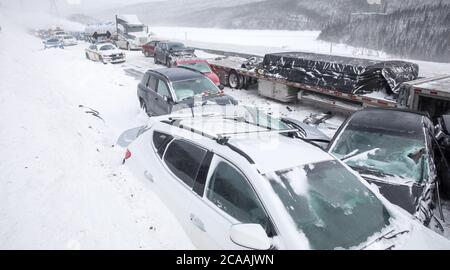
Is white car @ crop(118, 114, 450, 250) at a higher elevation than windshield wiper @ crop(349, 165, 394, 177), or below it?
higher

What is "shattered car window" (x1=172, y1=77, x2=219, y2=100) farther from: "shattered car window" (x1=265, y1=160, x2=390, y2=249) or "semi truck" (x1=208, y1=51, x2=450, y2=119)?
"shattered car window" (x1=265, y1=160, x2=390, y2=249)

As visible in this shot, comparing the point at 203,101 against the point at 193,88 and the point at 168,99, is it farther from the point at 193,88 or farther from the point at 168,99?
the point at 168,99

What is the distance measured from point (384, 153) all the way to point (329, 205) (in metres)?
3.02

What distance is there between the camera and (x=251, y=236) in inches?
99.0

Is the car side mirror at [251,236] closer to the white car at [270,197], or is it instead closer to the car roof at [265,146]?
the white car at [270,197]

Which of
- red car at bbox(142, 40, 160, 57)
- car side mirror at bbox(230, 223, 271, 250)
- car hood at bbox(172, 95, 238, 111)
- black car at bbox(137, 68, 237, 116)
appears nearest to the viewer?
car side mirror at bbox(230, 223, 271, 250)

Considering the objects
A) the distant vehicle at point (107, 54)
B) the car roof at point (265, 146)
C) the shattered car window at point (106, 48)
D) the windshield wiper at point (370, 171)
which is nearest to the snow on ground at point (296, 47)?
the distant vehicle at point (107, 54)

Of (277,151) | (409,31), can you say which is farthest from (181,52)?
(409,31)

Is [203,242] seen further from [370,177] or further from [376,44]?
[376,44]

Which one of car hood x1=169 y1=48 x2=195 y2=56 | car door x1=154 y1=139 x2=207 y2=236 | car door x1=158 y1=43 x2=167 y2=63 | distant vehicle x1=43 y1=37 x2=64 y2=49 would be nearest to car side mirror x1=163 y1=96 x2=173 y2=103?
car door x1=154 y1=139 x2=207 y2=236

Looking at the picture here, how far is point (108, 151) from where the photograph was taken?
722 centimetres

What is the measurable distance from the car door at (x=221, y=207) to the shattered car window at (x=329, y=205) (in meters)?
0.26

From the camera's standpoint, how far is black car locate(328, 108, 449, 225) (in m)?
4.54

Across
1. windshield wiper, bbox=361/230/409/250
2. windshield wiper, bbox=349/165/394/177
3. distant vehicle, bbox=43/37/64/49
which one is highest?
distant vehicle, bbox=43/37/64/49
